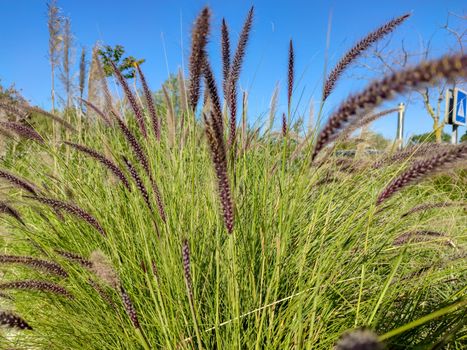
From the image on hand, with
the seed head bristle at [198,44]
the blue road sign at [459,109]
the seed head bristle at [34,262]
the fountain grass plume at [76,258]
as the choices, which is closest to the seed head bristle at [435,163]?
the seed head bristle at [198,44]

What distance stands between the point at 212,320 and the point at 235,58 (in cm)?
96

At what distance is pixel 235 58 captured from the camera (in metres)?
1.61

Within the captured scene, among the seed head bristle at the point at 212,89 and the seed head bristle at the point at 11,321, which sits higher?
the seed head bristle at the point at 212,89

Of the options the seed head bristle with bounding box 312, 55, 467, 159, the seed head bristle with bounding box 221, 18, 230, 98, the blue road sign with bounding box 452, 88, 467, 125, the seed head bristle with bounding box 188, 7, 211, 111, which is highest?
the blue road sign with bounding box 452, 88, 467, 125

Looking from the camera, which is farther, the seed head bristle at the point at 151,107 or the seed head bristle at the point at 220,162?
the seed head bristle at the point at 151,107

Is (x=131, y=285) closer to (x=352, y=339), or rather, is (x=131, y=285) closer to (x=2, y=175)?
(x=2, y=175)

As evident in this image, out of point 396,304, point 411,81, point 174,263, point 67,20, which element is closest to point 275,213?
point 174,263

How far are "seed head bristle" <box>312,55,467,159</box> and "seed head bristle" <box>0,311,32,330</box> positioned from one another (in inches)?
33.2

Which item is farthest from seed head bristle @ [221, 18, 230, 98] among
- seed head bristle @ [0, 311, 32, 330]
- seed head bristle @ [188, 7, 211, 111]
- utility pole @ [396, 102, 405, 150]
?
seed head bristle @ [0, 311, 32, 330]

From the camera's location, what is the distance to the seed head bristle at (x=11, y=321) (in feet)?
3.34

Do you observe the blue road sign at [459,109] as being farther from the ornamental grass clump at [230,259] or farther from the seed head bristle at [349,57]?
the seed head bristle at [349,57]

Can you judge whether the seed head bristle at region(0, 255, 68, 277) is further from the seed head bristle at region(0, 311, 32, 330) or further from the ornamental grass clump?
the seed head bristle at region(0, 311, 32, 330)

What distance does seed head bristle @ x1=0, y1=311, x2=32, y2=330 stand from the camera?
1017 mm

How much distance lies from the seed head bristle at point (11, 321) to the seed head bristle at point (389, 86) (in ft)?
2.77
